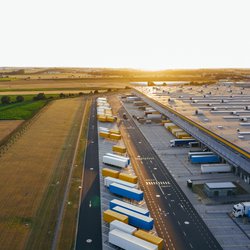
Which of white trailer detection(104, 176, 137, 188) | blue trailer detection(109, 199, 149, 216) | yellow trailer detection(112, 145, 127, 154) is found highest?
yellow trailer detection(112, 145, 127, 154)

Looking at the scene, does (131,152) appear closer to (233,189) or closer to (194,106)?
(233,189)

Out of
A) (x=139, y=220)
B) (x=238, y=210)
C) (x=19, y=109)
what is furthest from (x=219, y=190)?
(x=19, y=109)

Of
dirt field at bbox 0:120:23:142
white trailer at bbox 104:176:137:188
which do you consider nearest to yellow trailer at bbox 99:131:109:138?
dirt field at bbox 0:120:23:142

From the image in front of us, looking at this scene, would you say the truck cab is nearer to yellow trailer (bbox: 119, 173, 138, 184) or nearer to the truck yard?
the truck yard

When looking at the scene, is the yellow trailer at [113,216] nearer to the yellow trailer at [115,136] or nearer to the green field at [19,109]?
the yellow trailer at [115,136]

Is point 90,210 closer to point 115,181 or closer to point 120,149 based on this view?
point 115,181

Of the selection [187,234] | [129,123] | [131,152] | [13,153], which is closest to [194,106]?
[129,123]
